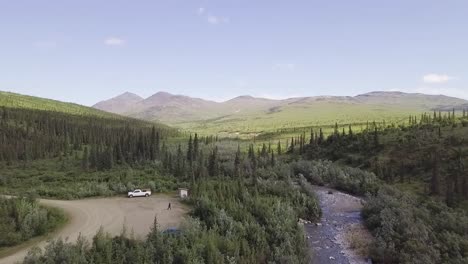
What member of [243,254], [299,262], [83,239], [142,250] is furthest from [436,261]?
[83,239]

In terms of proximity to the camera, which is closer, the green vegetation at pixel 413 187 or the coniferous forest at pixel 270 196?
the coniferous forest at pixel 270 196

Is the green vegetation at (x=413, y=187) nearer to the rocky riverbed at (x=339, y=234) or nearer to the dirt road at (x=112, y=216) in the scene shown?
the rocky riverbed at (x=339, y=234)

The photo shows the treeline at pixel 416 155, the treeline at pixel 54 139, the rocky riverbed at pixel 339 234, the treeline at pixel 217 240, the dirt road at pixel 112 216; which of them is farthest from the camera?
the treeline at pixel 54 139

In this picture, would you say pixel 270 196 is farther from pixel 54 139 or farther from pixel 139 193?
pixel 54 139

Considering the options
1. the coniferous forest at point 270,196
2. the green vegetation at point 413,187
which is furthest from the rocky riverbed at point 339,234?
the green vegetation at point 413,187

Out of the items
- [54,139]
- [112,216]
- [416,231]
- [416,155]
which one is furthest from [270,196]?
[54,139]

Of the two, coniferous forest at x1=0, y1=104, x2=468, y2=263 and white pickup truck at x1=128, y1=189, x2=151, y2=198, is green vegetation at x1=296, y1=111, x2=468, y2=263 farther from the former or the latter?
white pickup truck at x1=128, y1=189, x2=151, y2=198

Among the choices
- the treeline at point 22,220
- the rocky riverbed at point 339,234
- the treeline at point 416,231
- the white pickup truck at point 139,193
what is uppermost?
the treeline at point 22,220
